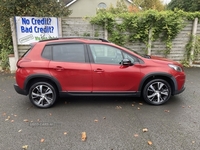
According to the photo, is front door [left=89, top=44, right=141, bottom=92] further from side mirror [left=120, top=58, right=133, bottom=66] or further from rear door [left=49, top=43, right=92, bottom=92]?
rear door [left=49, top=43, right=92, bottom=92]

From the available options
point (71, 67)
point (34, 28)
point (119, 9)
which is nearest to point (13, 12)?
point (34, 28)

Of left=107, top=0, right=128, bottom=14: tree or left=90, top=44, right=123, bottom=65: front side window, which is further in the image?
left=107, top=0, right=128, bottom=14: tree

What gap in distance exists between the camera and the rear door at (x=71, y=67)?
4.05 metres

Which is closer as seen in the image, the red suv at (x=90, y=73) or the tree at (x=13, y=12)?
the red suv at (x=90, y=73)

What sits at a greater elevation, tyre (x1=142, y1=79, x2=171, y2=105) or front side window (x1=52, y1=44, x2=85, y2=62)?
front side window (x1=52, y1=44, x2=85, y2=62)

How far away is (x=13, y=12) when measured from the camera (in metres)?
7.56

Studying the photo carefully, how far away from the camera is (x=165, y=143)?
2.86 meters

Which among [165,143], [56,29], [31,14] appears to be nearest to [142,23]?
[56,29]

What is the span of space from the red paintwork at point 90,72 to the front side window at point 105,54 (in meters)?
0.14

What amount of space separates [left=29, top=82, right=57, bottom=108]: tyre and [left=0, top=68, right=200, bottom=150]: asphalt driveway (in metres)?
0.16

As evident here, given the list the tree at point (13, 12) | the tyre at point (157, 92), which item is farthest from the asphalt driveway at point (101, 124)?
the tree at point (13, 12)

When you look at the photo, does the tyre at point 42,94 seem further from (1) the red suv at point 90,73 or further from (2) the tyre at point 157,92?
(2) the tyre at point 157,92

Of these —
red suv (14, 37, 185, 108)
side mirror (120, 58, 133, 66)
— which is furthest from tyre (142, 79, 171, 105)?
side mirror (120, 58, 133, 66)

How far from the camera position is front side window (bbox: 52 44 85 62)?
13.6 ft
